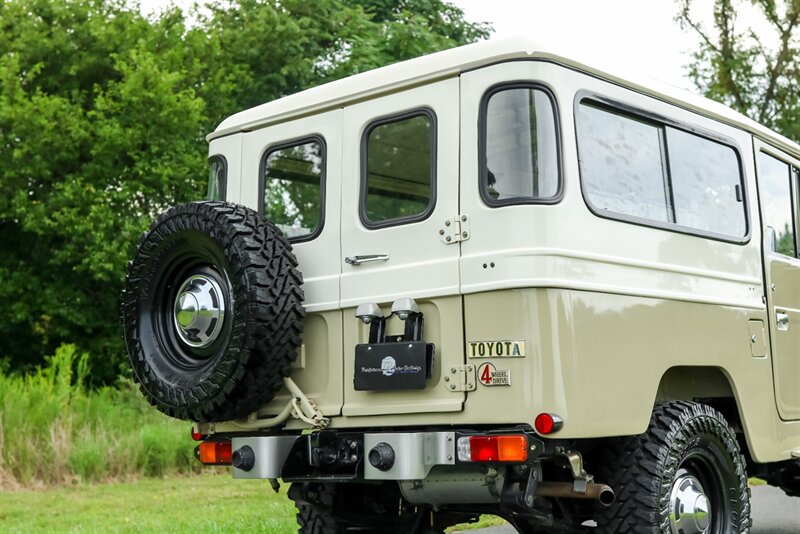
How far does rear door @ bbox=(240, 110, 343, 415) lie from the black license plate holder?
25 centimetres

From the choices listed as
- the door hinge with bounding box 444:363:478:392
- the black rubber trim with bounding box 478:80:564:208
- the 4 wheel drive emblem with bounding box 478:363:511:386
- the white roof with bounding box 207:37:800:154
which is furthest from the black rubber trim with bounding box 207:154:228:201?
the 4 wheel drive emblem with bounding box 478:363:511:386

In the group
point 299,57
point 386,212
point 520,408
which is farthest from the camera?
point 299,57

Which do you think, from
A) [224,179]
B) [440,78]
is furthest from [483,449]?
[224,179]

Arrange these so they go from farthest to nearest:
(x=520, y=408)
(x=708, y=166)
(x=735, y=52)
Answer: (x=735, y=52), (x=708, y=166), (x=520, y=408)

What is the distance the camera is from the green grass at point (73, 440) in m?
11.7

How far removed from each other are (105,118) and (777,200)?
17.0m

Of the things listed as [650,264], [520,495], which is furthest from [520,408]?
[650,264]

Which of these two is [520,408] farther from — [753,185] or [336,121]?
[753,185]

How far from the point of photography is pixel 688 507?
5.43 metres

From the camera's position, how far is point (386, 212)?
560 centimetres

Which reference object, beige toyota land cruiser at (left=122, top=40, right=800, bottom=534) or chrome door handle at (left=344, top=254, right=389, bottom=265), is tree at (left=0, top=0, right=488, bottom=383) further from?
chrome door handle at (left=344, top=254, right=389, bottom=265)

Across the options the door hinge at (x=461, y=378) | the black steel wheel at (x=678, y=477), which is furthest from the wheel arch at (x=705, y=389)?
the door hinge at (x=461, y=378)

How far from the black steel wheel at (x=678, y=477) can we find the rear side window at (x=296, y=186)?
6.81 ft

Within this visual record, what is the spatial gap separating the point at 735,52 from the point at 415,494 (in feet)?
55.5
